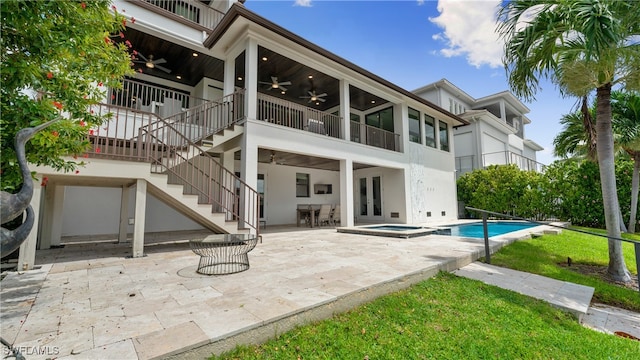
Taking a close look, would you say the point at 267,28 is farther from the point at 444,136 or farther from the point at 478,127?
the point at 478,127

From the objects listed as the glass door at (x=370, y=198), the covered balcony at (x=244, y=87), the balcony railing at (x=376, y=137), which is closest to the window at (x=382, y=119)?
the covered balcony at (x=244, y=87)

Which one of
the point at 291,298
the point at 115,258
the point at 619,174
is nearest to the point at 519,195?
the point at 619,174

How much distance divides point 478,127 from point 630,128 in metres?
8.30

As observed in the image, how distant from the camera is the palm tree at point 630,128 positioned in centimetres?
1018

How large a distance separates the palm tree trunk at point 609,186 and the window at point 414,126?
26.7ft

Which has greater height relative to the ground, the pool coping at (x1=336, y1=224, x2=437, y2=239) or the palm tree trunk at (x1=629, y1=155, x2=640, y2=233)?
the palm tree trunk at (x1=629, y1=155, x2=640, y2=233)

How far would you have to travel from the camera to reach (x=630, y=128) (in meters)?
10.3

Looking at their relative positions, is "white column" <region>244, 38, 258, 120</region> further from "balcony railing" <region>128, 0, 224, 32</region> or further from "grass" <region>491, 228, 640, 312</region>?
"grass" <region>491, 228, 640, 312</region>

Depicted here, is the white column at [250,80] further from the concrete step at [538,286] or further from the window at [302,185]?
the concrete step at [538,286]

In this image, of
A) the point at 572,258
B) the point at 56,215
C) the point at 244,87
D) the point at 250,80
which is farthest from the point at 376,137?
the point at 56,215

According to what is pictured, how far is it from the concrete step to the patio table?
12.1 feet

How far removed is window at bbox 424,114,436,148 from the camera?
14.6 m

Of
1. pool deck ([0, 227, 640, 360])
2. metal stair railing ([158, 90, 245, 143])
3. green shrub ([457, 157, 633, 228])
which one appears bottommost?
pool deck ([0, 227, 640, 360])

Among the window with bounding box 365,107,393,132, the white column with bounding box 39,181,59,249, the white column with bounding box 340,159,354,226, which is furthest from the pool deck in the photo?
the window with bounding box 365,107,393,132
